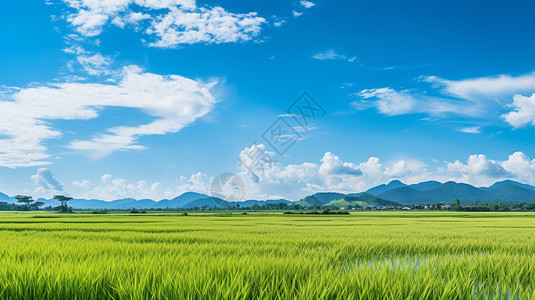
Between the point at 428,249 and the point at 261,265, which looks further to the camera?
the point at 428,249

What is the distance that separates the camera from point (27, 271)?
14.0ft

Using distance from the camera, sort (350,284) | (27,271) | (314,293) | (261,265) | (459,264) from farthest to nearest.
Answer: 1. (459,264)
2. (261,265)
3. (27,271)
4. (350,284)
5. (314,293)

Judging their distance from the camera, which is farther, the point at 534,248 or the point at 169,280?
the point at 534,248

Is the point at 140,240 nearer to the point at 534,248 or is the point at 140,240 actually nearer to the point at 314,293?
the point at 314,293

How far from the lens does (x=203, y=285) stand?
3.59 m

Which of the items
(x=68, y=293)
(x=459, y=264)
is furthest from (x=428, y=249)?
(x=68, y=293)

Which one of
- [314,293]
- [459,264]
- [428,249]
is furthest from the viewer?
[428,249]

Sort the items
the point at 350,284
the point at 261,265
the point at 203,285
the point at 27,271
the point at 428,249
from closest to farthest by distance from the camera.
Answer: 1. the point at 203,285
2. the point at 350,284
3. the point at 27,271
4. the point at 261,265
5. the point at 428,249

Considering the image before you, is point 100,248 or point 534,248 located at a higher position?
point 100,248

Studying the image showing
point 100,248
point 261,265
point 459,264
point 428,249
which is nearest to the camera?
point 261,265

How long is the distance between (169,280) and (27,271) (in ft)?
6.23

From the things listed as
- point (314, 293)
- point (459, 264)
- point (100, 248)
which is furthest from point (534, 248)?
point (100, 248)

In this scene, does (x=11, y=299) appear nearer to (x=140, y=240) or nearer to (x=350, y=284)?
(x=350, y=284)

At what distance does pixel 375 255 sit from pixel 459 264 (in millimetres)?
2657
